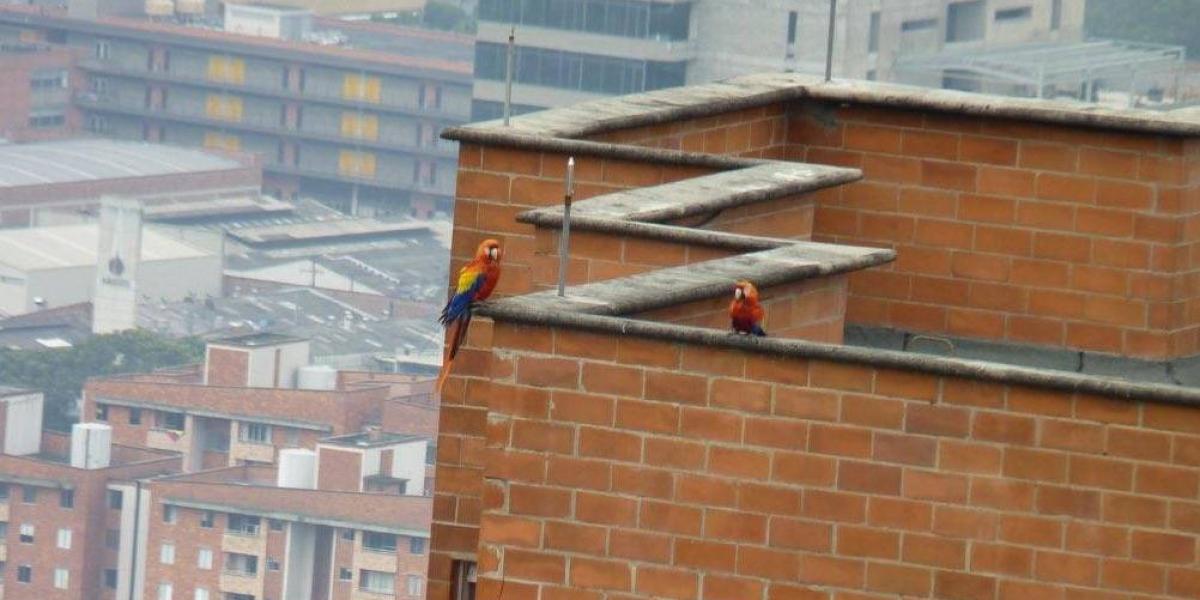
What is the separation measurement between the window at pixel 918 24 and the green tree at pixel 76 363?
3664cm

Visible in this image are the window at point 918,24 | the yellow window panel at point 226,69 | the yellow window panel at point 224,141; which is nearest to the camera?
the window at point 918,24

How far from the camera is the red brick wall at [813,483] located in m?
10.5

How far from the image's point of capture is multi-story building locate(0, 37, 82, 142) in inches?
7490

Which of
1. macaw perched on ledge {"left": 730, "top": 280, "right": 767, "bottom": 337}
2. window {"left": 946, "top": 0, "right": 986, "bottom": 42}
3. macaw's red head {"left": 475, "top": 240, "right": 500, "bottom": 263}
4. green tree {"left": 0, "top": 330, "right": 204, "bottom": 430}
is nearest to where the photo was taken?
macaw perched on ledge {"left": 730, "top": 280, "right": 767, "bottom": 337}

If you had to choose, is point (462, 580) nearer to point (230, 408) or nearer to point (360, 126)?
point (230, 408)

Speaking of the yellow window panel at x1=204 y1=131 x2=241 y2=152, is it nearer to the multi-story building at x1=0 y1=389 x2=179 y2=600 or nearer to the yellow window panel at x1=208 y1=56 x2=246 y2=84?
the yellow window panel at x1=208 y1=56 x2=246 y2=84

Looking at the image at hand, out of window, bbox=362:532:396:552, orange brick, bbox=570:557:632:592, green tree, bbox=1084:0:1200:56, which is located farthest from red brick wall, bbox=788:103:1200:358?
green tree, bbox=1084:0:1200:56

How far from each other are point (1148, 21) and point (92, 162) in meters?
62.3

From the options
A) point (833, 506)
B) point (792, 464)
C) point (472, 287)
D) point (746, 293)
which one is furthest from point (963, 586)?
point (472, 287)

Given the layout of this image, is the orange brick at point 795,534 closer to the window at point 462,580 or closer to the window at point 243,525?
the window at point 462,580

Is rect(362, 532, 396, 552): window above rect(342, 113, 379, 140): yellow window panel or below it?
below

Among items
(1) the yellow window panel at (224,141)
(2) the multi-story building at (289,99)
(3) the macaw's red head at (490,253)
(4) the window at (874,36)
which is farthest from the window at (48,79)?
(3) the macaw's red head at (490,253)

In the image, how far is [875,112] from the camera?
58.9 ft

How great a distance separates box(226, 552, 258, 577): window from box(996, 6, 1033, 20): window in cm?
5115
